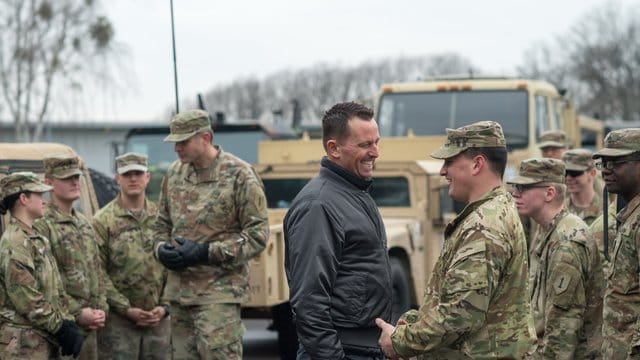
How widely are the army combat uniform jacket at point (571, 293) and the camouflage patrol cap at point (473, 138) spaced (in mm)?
1417

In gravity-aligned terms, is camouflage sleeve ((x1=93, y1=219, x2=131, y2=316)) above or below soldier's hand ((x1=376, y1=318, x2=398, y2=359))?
below

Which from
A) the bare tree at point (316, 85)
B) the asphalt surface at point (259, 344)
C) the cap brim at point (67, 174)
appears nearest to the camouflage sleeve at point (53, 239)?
the cap brim at point (67, 174)

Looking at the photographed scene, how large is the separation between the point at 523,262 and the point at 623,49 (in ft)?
197

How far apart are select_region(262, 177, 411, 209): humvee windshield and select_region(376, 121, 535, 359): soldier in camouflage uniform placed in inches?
249

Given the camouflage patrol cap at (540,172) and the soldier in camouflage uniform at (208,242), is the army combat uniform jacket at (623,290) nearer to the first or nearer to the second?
the camouflage patrol cap at (540,172)

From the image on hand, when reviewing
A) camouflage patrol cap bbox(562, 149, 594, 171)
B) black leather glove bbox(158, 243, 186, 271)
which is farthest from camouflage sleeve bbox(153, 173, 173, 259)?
camouflage patrol cap bbox(562, 149, 594, 171)

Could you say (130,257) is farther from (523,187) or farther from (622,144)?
(622,144)

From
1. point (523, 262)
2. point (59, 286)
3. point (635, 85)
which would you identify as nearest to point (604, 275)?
point (523, 262)

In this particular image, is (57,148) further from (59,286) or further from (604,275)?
(604,275)

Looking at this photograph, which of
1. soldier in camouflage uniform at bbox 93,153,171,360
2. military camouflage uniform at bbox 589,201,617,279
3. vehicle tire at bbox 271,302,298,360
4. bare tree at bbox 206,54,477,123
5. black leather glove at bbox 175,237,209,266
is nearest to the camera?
military camouflage uniform at bbox 589,201,617,279

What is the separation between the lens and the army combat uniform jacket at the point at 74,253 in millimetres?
7594

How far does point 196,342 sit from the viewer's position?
7379 mm

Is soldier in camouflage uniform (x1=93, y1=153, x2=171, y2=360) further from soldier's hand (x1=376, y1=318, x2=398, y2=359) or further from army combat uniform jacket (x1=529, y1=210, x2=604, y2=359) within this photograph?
soldier's hand (x1=376, y1=318, x2=398, y2=359)

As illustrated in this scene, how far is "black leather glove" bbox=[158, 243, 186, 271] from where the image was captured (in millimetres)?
7336
